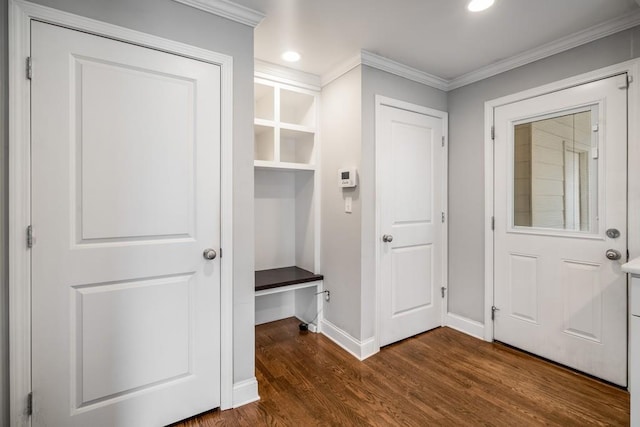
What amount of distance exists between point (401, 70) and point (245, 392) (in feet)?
8.95

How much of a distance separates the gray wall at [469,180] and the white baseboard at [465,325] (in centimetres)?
5

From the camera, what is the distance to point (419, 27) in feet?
6.79

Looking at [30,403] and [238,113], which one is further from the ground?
[238,113]

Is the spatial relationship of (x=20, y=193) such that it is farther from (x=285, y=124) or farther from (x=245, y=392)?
(x=285, y=124)

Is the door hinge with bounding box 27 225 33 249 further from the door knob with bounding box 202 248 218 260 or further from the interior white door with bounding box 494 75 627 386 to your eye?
the interior white door with bounding box 494 75 627 386

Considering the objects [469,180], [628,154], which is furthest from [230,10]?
[628,154]

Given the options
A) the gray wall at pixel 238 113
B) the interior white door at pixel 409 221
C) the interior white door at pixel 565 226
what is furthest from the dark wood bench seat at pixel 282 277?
the interior white door at pixel 565 226

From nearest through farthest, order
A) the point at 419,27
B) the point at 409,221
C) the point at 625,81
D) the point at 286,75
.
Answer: the point at 625,81, the point at 419,27, the point at 286,75, the point at 409,221

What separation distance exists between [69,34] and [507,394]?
10.4ft

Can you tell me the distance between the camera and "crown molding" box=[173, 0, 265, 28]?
1.71 m

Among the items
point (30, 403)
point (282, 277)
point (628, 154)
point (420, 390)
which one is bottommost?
point (420, 390)

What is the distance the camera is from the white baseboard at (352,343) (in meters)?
2.43

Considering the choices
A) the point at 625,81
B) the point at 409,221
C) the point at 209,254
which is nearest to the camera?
the point at 209,254

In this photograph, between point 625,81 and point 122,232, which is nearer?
point 122,232
